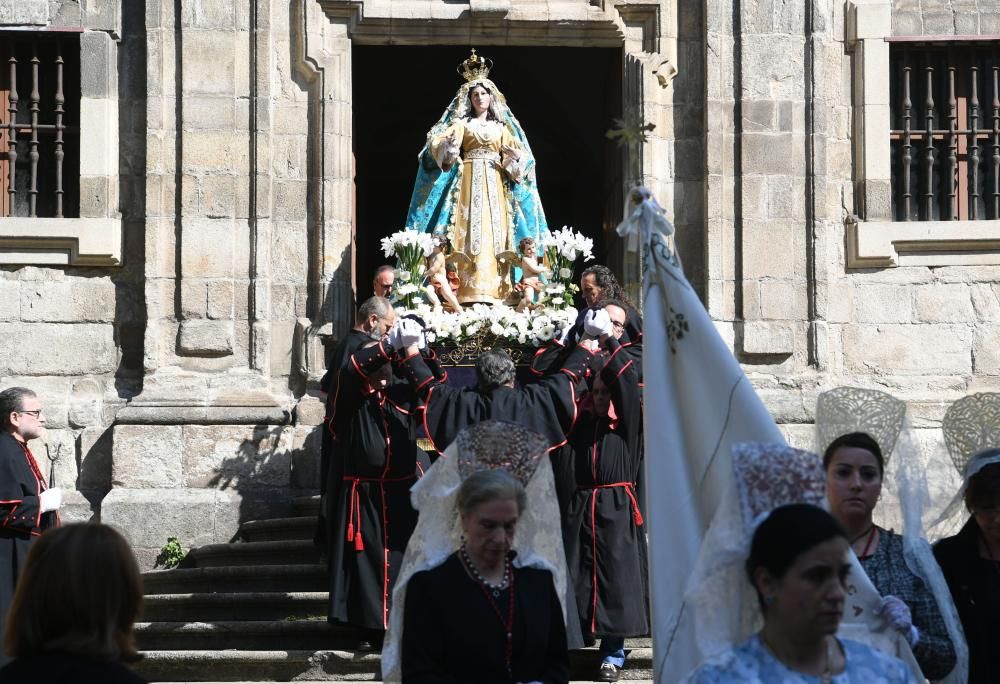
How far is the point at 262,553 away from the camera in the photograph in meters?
10.5

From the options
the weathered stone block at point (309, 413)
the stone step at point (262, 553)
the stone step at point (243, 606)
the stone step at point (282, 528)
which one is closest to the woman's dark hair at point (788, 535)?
the stone step at point (243, 606)

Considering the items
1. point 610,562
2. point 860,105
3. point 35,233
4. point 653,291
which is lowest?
point 610,562

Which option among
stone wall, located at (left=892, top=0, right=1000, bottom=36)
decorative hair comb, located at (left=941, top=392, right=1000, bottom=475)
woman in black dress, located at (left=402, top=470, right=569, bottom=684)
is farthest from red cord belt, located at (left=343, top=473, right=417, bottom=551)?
stone wall, located at (left=892, top=0, right=1000, bottom=36)

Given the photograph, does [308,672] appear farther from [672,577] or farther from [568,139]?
[568,139]

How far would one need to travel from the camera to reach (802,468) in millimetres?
4523

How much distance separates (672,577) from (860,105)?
8297 mm

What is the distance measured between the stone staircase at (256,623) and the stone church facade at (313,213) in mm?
1222

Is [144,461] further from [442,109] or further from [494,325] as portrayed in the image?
[442,109]

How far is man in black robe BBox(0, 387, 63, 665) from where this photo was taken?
848 cm

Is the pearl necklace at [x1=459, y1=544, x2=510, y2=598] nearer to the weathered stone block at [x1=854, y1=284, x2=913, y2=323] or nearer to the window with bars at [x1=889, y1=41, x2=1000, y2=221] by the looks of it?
the weathered stone block at [x1=854, y1=284, x2=913, y2=323]

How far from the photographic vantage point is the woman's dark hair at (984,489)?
226 inches

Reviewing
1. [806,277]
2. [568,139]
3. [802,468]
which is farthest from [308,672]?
[568,139]

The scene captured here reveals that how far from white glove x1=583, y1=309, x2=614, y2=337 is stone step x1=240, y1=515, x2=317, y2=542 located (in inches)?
115

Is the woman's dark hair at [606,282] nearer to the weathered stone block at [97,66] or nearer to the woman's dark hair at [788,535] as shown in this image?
the weathered stone block at [97,66]
